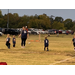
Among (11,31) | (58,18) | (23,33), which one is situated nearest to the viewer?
(23,33)

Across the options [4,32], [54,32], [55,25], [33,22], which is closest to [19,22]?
[33,22]

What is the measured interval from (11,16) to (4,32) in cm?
5105

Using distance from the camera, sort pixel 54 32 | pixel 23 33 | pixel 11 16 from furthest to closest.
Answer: pixel 11 16 < pixel 54 32 < pixel 23 33

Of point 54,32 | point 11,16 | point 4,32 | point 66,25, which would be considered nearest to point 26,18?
point 11,16

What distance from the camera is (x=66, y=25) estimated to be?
382 ft

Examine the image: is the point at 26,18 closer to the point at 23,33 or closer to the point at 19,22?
the point at 19,22

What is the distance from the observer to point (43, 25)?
93125 mm

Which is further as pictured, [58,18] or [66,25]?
[58,18]
